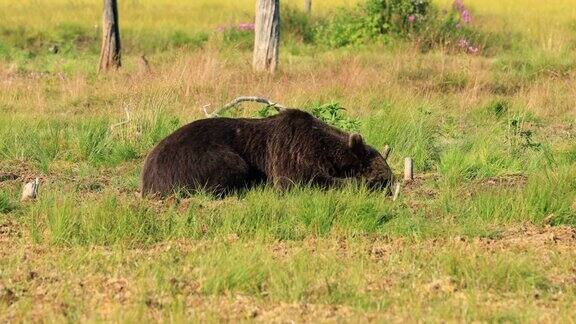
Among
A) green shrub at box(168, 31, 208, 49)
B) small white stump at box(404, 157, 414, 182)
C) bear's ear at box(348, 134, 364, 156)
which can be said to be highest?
bear's ear at box(348, 134, 364, 156)

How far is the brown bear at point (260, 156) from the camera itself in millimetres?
7781

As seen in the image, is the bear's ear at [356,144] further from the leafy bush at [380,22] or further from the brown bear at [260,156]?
the leafy bush at [380,22]

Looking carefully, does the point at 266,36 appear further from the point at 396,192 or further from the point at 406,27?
the point at 396,192

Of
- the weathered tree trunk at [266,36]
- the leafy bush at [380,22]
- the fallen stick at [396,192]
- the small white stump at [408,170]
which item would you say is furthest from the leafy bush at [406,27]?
the fallen stick at [396,192]

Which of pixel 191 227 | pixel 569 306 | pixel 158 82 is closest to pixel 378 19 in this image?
pixel 158 82

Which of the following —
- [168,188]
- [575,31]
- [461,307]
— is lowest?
[575,31]

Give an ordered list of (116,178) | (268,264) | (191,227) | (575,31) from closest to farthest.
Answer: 1. (268,264)
2. (191,227)
3. (116,178)
4. (575,31)

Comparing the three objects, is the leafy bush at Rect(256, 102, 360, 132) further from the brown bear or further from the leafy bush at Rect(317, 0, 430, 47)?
the leafy bush at Rect(317, 0, 430, 47)

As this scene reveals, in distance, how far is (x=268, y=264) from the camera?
5586 mm

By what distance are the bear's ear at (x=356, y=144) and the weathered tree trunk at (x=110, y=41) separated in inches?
384

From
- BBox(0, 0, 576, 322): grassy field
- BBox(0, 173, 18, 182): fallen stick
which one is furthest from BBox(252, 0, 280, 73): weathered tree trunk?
BBox(0, 173, 18, 182): fallen stick

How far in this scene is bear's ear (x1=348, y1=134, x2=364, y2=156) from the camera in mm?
8062

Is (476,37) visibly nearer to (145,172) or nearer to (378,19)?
(378,19)

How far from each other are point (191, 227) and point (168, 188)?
1.09 m
